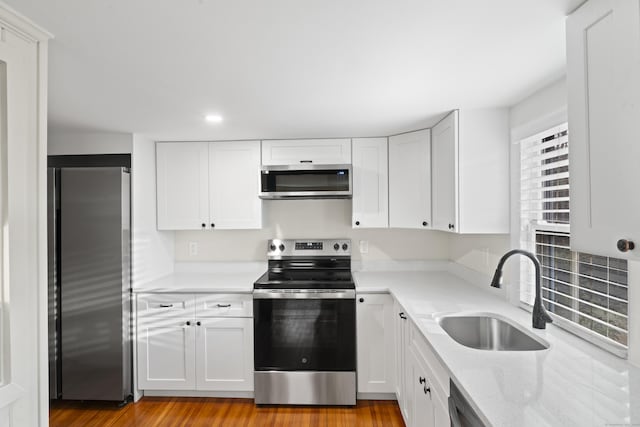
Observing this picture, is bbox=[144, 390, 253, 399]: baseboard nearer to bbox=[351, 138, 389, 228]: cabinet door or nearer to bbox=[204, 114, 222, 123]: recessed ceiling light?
bbox=[351, 138, 389, 228]: cabinet door

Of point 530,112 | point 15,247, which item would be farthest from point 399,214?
point 15,247

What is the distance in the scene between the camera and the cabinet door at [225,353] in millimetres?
2598

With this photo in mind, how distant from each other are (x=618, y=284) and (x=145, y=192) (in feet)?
9.86

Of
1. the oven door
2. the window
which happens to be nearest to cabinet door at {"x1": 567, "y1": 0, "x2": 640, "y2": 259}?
the window

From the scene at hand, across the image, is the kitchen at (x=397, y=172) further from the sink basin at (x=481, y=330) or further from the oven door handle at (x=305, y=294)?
the oven door handle at (x=305, y=294)

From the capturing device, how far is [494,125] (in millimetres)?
2102

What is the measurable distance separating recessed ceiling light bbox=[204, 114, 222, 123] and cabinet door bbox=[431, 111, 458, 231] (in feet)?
4.98

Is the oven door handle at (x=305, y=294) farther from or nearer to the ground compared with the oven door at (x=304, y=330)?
farther from the ground

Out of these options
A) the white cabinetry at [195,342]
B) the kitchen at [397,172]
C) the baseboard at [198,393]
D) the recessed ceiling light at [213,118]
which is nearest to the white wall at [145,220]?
the kitchen at [397,172]

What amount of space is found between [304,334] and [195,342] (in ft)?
2.83

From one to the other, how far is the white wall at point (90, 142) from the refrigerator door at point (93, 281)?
0.25m

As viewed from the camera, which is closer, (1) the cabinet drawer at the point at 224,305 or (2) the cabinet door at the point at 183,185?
(1) the cabinet drawer at the point at 224,305

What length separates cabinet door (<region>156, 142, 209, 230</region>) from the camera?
290cm

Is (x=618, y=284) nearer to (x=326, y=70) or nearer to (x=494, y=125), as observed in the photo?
(x=494, y=125)
